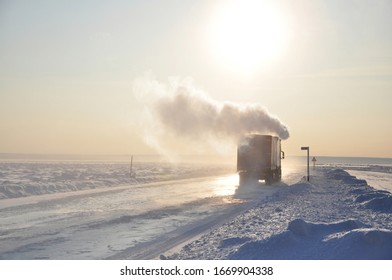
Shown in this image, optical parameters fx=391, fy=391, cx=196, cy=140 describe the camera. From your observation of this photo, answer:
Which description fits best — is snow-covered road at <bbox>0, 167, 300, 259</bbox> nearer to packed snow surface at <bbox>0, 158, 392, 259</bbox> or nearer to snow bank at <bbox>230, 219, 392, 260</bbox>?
packed snow surface at <bbox>0, 158, 392, 259</bbox>

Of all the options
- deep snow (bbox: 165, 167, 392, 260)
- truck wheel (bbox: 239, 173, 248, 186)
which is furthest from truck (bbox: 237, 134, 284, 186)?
deep snow (bbox: 165, 167, 392, 260)

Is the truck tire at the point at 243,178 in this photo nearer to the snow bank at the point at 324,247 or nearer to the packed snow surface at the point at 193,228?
the packed snow surface at the point at 193,228

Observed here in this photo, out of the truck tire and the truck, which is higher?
the truck

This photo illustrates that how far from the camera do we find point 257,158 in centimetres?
3056

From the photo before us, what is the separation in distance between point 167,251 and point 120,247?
1.25 m

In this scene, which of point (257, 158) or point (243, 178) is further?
point (243, 178)

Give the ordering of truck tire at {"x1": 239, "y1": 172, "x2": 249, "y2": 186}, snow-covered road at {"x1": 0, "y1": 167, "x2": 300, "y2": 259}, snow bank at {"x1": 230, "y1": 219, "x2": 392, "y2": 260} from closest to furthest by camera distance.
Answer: snow bank at {"x1": 230, "y1": 219, "x2": 392, "y2": 260} < snow-covered road at {"x1": 0, "y1": 167, "x2": 300, "y2": 259} < truck tire at {"x1": 239, "y1": 172, "x2": 249, "y2": 186}

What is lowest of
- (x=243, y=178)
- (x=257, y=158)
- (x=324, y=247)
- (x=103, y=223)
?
(x=103, y=223)

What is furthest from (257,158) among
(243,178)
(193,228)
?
(193,228)

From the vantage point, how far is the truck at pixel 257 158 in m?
30.2

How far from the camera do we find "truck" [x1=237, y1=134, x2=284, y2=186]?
3023 cm

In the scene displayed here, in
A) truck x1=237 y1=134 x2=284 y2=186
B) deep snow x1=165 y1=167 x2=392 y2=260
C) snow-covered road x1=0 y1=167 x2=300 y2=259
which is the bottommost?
snow-covered road x1=0 y1=167 x2=300 y2=259

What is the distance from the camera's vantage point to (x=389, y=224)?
11336mm

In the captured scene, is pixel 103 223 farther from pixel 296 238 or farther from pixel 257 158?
pixel 257 158
